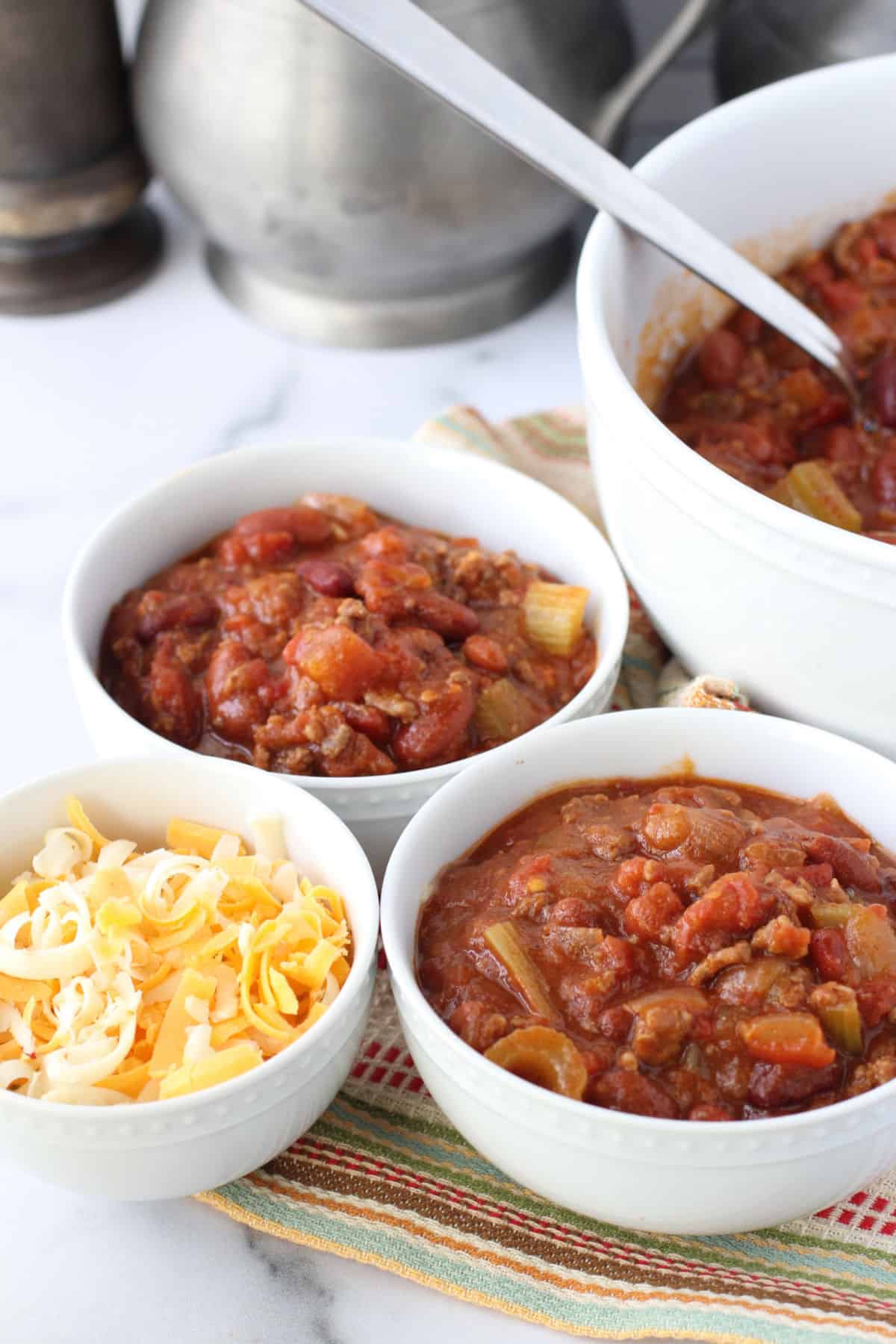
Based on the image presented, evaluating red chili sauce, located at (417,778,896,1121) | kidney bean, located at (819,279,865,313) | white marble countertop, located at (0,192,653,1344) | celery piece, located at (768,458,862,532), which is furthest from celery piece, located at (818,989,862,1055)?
kidney bean, located at (819,279,865,313)

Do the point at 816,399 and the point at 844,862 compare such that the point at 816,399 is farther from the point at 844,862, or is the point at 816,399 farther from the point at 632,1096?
the point at 632,1096

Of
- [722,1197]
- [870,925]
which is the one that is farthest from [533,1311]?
[870,925]

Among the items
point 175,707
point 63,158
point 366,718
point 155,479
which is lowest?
point 155,479

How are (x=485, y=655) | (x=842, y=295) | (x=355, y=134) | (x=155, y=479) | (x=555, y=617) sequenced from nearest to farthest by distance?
(x=485, y=655)
(x=555, y=617)
(x=842, y=295)
(x=355, y=134)
(x=155, y=479)

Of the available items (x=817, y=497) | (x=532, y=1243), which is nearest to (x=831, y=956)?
(x=532, y=1243)

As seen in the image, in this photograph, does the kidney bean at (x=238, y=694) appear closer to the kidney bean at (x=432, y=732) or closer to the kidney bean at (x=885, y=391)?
the kidney bean at (x=432, y=732)

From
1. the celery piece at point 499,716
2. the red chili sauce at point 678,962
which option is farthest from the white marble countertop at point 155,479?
the celery piece at point 499,716

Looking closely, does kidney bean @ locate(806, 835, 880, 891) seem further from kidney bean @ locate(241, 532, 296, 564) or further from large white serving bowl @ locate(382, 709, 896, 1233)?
kidney bean @ locate(241, 532, 296, 564)

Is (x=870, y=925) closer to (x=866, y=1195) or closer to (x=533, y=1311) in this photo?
(x=866, y=1195)
